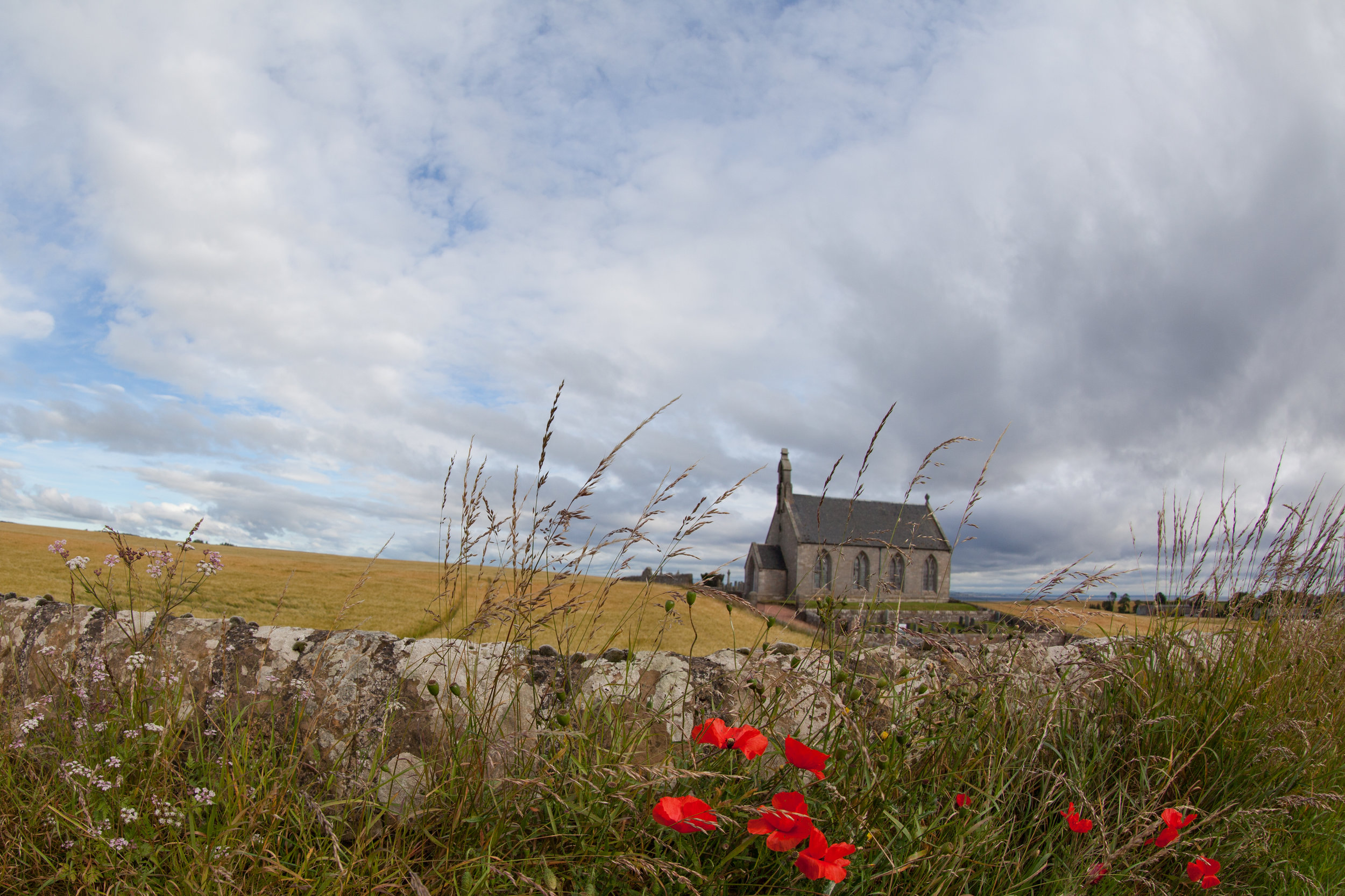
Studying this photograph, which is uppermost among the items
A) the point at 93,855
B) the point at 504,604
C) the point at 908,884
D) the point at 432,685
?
the point at 504,604

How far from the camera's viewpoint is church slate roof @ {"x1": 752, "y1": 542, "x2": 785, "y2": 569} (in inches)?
1588

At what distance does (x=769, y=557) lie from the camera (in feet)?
136

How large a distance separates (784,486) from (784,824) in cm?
4207

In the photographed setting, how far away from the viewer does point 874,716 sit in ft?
8.55

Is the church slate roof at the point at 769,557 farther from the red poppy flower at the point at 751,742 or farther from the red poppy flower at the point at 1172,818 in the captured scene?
the red poppy flower at the point at 751,742

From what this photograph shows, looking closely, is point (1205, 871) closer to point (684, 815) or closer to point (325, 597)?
Answer: point (684, 815)

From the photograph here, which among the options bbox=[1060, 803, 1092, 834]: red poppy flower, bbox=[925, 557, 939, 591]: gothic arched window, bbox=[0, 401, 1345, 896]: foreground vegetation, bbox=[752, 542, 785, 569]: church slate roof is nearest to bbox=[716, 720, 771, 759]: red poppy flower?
bbox=[0, 401, 1345, 896]: foreground vegetation

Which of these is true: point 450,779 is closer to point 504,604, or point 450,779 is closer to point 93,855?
point 504,604

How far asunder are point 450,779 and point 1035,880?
2287mm

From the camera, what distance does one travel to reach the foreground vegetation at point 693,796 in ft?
6.61

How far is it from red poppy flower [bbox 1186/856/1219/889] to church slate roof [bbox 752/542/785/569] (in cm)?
3799

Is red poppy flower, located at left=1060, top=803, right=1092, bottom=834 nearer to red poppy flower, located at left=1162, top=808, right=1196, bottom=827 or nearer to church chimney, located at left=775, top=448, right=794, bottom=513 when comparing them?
red poppy flower, located at left=1162, top=808, right=1196, bottom=827

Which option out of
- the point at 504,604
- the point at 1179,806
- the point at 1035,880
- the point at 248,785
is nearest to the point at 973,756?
the point at 1035,880

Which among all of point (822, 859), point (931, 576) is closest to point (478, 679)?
point (822, 859)
